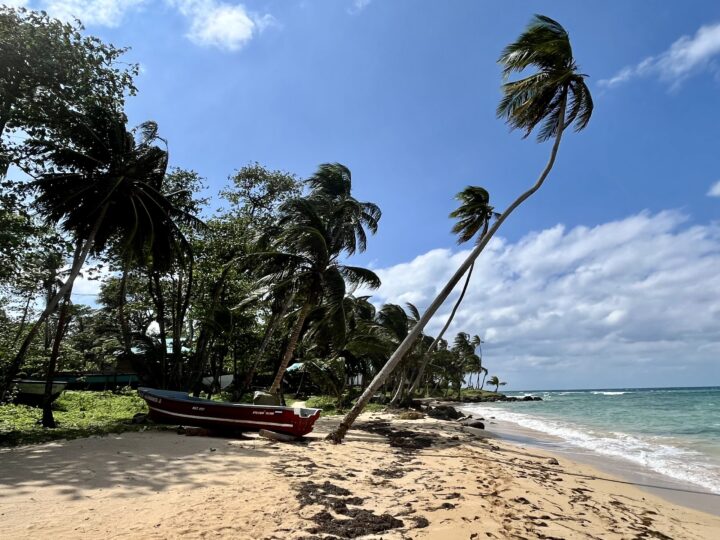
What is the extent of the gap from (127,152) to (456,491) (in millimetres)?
13060

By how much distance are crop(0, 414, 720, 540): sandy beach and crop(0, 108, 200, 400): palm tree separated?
624 centimetres

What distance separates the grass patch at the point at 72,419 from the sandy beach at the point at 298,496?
163 cm

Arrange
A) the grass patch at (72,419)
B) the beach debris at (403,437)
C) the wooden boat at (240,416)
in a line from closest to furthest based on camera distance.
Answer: the grass patch at (72,419)
the wooden boat at (240,416)
the beach debris at (403,437)

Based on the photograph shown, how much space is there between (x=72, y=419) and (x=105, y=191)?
25.1ft

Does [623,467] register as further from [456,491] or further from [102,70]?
[102,70]

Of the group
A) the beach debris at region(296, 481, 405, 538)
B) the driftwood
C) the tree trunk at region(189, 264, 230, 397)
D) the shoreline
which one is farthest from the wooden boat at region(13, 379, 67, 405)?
the shoreline

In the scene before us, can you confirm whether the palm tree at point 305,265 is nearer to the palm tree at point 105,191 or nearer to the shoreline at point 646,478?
the palm tree at point 105,191

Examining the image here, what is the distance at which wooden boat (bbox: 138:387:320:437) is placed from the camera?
11.0 metres

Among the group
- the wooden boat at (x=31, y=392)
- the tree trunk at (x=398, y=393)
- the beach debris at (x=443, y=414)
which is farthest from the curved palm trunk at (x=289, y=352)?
the tree trunk at (x=398, y=393)

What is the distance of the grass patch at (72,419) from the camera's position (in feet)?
32.5

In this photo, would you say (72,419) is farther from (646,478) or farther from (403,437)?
(646,478)

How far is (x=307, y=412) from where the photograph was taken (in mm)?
11180

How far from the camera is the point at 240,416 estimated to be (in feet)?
36.5

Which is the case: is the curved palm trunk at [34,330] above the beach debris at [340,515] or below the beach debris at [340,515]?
above
